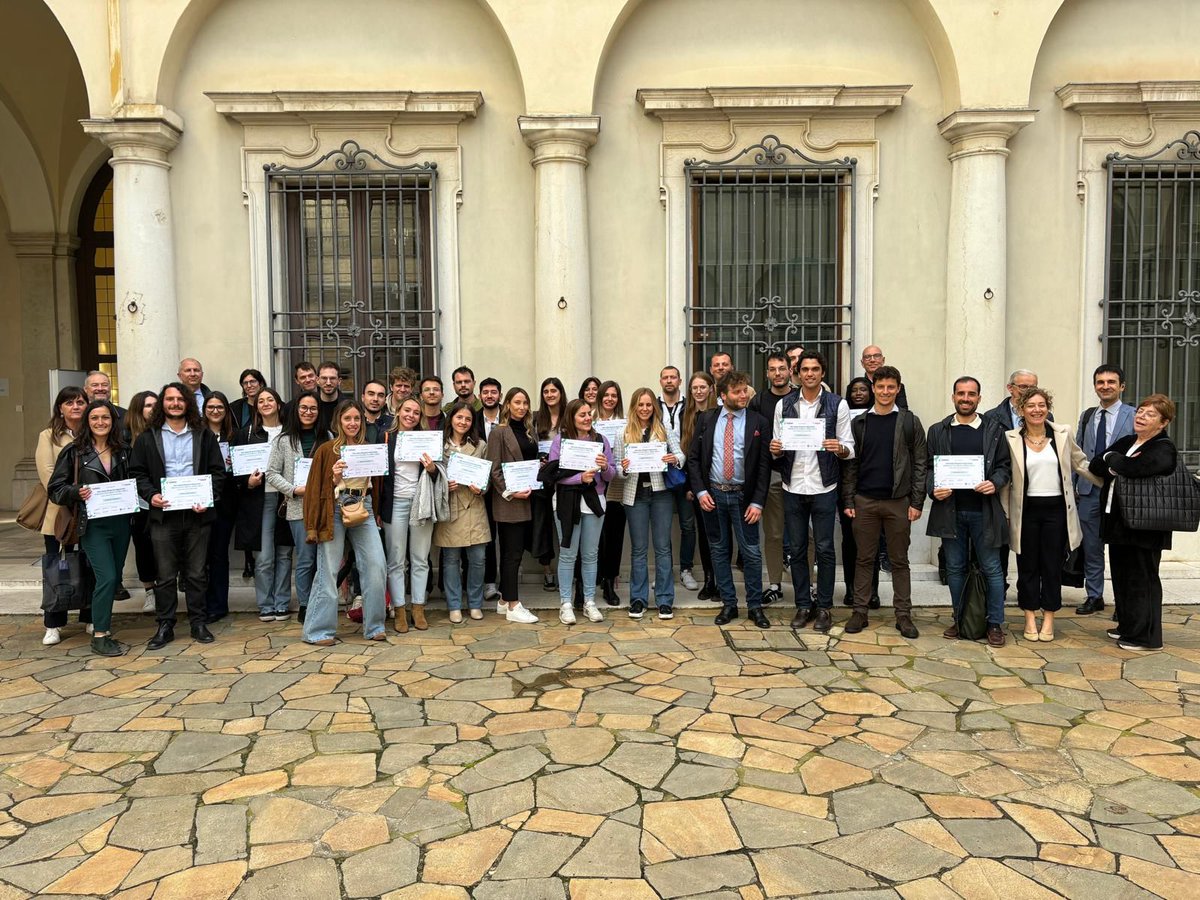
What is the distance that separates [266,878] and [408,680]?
7.41 ft

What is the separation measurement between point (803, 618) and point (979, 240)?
3951 mm

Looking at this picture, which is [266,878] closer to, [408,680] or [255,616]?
[408,680]

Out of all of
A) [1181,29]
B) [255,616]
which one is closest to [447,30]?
[255,616]

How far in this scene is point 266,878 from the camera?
3.50m

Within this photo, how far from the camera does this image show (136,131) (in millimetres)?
8164

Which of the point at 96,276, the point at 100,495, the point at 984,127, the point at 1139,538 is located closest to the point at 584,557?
the point at 100,495

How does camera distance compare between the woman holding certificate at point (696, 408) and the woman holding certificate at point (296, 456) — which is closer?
the woman holding certificate at point (296, 456)

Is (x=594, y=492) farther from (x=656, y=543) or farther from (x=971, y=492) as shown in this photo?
(x=971, y=492)

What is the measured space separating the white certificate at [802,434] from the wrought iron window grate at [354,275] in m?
3.59

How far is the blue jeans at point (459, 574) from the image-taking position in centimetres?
715

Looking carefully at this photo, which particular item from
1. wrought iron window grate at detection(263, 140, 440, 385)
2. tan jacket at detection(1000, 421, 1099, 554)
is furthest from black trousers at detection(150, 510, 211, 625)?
tan jacket at detection(1000, 421, 1099, 554)

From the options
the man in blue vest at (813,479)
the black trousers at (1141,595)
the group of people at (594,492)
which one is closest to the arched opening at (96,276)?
the group of people at (594,492)

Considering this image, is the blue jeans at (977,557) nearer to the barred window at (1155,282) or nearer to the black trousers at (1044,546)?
the black trousers at (1044,546)

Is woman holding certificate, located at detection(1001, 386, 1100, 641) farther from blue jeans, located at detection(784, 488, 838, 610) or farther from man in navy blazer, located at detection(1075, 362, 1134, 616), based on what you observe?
blue jeans, located at detection(784, 488, 838, 610)
